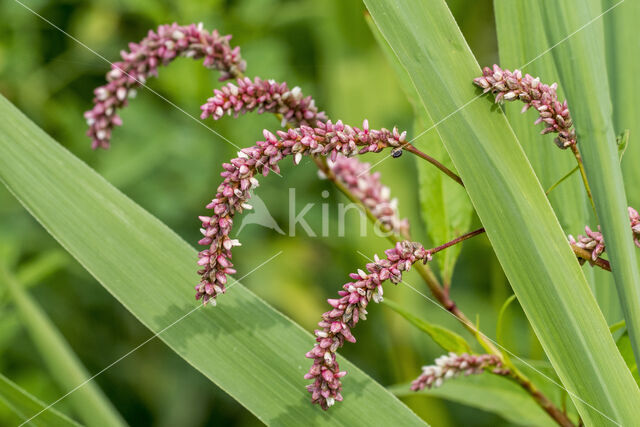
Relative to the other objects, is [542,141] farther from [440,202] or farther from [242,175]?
[242,175]

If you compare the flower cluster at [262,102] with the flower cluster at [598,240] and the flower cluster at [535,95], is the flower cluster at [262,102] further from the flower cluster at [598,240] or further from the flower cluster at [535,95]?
the flower cluster at [598,240]

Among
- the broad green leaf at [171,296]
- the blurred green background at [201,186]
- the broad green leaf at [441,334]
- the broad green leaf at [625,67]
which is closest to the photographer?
the broad green leaf at [171,296]

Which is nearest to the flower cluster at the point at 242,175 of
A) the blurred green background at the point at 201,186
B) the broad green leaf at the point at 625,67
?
the broad green leaf at the point at 625,67

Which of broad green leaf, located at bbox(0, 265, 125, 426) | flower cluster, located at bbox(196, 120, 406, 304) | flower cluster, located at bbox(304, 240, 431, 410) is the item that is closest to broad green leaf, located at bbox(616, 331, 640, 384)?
flower cluster, located at bbox(304, 240, 431, 410)

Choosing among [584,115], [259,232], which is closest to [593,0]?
[584,115]

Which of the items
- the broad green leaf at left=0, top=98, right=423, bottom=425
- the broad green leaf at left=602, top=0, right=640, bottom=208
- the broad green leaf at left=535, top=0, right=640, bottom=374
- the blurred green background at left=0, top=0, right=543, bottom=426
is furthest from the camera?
the blurred green background at left=0, top=0, right=543, bottom=426

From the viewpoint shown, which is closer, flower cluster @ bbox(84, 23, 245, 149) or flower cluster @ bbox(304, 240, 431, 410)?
flower cluster @ bbox(304, 240, 431, 410)

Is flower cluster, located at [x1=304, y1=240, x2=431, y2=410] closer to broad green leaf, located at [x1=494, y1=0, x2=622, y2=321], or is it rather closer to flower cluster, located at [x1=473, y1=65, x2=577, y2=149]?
flower cluster, located at [x1=473, y1=65, x2=577, y2=149]
